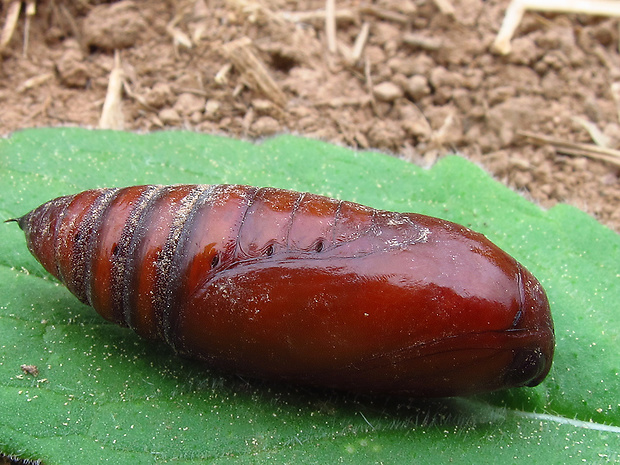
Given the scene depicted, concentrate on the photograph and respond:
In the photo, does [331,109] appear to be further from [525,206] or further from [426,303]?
[426,303]

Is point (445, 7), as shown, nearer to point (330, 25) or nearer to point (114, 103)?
point (330, 25)

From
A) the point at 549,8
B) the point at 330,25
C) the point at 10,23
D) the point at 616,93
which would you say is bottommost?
the point at 10,23

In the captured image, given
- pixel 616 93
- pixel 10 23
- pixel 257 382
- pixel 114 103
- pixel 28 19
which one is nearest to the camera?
pixel 257 382

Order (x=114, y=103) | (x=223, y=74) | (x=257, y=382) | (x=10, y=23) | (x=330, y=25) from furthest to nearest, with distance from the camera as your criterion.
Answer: (x=330, y=25), (x=10, y=23), (x=223, y=74), (x=114, y=103), (x=257, y=382)

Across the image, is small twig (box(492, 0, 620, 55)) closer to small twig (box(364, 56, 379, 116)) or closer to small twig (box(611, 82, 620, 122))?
small twig (box(611, 82, 620, 122))

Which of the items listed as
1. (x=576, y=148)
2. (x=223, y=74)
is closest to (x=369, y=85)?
(x=223, y=74)

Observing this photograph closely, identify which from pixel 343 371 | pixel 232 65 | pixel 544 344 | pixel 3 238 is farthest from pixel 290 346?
pixel 232 65
